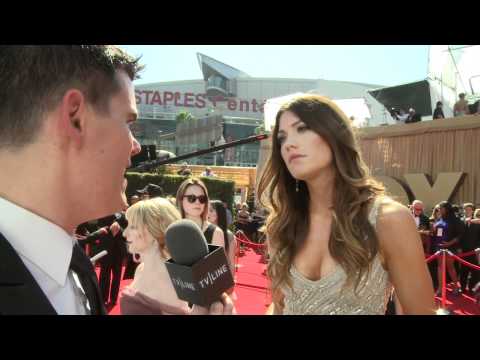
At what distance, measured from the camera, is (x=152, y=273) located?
Result: 230 cm

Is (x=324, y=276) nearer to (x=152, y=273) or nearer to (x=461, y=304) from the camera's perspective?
(x=152, y=273)

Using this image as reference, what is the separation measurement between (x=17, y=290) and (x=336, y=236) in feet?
4.53

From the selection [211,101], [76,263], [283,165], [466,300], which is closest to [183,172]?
[466,300]

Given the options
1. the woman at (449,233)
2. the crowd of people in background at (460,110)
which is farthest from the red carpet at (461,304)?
the crowd of people in background at (460,110)

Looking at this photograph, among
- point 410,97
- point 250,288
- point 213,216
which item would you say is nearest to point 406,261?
point 213,216

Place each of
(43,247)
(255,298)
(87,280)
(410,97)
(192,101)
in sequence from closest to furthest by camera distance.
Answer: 1. (43,247)
2. (87,280)
3. (255,298)
4. (410,97)
5. (192,101)

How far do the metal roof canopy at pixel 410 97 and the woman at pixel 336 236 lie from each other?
A: 2082 cm

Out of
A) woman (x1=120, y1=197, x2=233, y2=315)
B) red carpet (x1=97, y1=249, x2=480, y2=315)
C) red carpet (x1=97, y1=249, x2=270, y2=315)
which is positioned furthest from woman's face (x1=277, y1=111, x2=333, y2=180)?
red carpet (x1=97, y1=249, x2=480, y2=315)

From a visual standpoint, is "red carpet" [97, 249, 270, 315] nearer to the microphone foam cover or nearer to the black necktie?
the microphone foam cover

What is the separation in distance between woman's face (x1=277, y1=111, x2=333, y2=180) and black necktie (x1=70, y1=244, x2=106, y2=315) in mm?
1058

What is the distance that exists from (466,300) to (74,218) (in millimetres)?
7522

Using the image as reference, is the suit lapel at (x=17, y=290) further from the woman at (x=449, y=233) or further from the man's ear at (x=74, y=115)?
the woman at (x=449, y=233)

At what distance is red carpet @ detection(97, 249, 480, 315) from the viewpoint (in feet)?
18.7
